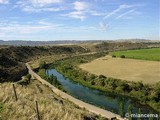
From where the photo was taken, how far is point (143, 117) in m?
33.5

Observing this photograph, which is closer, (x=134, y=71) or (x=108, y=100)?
(x=108, y=100)

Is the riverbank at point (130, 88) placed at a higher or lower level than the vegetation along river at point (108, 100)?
higher

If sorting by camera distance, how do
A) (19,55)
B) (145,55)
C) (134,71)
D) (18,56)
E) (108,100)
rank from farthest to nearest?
(19,55), (145,55), (18,56), (134,71), (108,100)

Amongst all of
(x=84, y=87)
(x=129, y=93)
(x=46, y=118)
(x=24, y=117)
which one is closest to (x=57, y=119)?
(x=46, y=118)

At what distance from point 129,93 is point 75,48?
438 feet

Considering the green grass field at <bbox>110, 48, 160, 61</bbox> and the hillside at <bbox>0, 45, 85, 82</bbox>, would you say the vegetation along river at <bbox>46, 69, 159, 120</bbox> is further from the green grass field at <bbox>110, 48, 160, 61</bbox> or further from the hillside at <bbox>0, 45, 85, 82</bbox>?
the green grass field at <bbox>110, 48, 160, 61</bbox>

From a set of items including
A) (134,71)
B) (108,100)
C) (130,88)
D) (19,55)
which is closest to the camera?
(108,100)

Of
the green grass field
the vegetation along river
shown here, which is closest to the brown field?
the vegetation along river

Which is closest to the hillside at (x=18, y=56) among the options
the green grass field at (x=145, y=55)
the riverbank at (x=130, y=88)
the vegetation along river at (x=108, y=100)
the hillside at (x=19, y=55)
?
the hillside at (x=19, y=55)

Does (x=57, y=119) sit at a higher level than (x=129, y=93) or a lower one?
higher

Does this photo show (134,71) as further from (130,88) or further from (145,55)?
(145,55)

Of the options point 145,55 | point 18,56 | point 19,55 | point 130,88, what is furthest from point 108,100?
point 19,55

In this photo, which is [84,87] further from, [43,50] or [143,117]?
[43,50]

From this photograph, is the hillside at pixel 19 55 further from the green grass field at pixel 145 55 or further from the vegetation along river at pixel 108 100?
the green grass field at pixel 145 55
